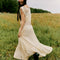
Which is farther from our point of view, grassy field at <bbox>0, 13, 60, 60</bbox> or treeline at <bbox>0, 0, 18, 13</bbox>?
treeline at <bbox>0, 0, 18, 13</bbox>

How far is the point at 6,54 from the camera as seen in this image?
934cm

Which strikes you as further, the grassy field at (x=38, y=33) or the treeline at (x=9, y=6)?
the treeline at (x=9, y=6)

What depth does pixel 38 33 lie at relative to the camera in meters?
11.5

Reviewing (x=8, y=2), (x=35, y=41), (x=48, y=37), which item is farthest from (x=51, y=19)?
(x=8, y=2)

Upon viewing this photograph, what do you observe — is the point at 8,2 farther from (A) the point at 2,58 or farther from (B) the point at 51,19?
(A) the point at 2,58

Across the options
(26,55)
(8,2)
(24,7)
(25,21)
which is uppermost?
(24,7)

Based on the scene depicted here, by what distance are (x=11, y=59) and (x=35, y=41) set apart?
191cm

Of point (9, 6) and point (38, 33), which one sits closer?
point (38, 33)

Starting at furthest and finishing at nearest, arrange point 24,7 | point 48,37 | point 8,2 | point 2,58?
point 8,2
point 48,37
point 2,58
point 24,7

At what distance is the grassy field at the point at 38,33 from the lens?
30.8ft

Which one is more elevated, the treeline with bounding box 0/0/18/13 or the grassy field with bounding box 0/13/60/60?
the grassy field with bounding box 0/13/60/60

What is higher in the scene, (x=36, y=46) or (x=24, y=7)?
(x=24, y=7)

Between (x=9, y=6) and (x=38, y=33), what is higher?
(x=38, y=33)

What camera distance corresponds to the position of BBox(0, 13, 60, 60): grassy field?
30.8ft
